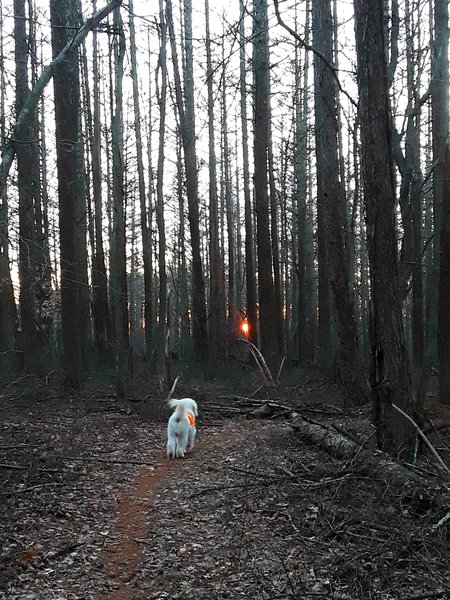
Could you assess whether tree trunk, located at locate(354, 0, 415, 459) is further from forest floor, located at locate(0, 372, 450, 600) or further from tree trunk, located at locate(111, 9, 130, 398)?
tree trunk, located at locate(111, 9, 130, 398)

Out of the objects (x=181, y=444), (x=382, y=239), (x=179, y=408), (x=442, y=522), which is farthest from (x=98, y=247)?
(x=442, y=522)

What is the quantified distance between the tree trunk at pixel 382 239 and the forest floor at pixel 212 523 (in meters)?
0.50

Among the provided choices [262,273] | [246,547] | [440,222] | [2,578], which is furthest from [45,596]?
[262,273]

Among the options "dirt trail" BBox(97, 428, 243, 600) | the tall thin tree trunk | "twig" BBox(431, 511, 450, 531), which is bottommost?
"dirt trail" BBox(97, 428, 243, 600)

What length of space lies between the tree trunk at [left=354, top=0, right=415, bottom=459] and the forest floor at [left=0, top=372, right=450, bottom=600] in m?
0.50

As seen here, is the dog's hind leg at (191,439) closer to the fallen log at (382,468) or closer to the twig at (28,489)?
the fallen log at (382,468)

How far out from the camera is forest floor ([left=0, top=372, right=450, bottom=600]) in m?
4.36

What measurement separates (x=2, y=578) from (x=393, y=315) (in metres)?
5.00

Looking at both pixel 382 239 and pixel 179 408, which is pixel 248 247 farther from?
pixel 382 239

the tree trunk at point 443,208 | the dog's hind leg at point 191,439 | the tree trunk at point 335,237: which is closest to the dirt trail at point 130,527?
the dog's hind leg at point 191,439

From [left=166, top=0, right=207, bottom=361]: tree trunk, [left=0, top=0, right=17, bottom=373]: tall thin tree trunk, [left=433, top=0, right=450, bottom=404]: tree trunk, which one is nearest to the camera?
[left=433, top=0, right=450, bottom=404]: tree trunk

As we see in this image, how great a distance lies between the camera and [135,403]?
12.6 m

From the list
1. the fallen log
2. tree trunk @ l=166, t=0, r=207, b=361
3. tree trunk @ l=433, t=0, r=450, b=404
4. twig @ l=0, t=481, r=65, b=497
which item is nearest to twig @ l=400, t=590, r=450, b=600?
the fallen log

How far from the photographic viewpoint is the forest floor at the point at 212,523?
14.3 feet
